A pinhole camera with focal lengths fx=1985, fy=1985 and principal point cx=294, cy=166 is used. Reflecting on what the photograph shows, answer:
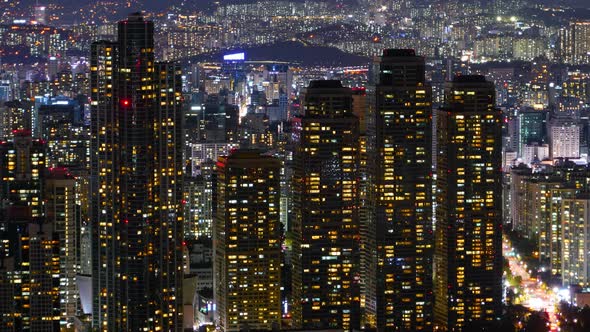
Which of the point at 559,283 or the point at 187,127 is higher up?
the point at 187,127

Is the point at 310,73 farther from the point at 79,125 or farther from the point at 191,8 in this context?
the point at 79,125

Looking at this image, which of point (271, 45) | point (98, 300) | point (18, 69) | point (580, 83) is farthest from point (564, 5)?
point (98, 300)

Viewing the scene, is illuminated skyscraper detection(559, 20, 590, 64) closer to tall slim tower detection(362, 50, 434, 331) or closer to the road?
the road

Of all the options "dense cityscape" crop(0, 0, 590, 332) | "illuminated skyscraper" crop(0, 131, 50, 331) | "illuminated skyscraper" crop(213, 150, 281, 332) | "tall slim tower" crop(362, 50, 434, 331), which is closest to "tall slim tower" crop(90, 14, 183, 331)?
"dense cityscape" crop(0, 0, 590, 332)

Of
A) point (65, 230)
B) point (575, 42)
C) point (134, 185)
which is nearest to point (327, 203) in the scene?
point (134, 185)

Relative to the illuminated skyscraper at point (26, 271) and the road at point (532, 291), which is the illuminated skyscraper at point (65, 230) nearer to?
the illuminated skyscraper at point (26, 271)

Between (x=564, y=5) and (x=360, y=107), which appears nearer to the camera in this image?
(x=360, y=107)
